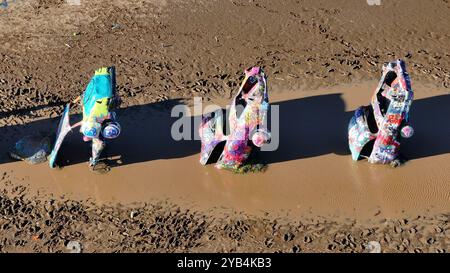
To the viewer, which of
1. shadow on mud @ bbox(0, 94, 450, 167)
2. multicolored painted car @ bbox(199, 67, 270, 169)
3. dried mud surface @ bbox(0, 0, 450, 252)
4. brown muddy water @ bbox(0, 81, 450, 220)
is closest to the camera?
dried mud surface @ bbox(0, 0, 450, 252)

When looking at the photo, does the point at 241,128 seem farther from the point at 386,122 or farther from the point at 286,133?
the point at 386,122

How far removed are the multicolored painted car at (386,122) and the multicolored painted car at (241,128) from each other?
1986 millimetres

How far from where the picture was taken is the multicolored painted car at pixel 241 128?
1170 centimetres

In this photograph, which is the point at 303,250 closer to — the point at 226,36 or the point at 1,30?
the point at 226,36

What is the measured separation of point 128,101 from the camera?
14.5 m

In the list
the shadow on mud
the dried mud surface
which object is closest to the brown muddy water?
the shadow on mud

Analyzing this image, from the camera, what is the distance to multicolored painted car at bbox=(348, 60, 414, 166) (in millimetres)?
11797

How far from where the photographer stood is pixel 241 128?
38.8 ft

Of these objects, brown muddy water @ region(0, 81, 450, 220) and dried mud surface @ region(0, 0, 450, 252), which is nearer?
dried mud surface @ region(0, 0, 450, 252)

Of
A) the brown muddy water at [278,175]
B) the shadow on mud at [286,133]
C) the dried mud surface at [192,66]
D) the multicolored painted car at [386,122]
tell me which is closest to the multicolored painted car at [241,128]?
the brown muddy water at [278,175]

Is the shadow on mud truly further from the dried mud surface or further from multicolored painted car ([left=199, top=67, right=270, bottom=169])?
multicolored painted car ([left=199, top=67, right=270, bottom=169])

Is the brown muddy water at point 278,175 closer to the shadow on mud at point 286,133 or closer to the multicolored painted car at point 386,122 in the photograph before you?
the shadow on mud at point 286,133

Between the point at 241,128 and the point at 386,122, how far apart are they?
2683 millimetres

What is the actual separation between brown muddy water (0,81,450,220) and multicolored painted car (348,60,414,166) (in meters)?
0.31
